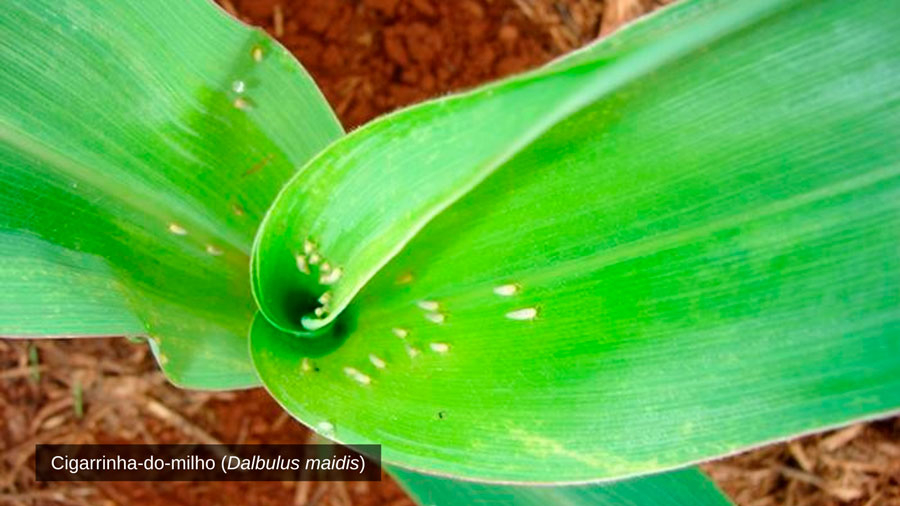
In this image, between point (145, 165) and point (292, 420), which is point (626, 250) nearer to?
point (145, 165)

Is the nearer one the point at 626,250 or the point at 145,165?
the point at 626,250

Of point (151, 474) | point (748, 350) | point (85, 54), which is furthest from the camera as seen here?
point (151, 474)

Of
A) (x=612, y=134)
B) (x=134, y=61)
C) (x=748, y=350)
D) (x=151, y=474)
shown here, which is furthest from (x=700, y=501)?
(x=151, y=474)

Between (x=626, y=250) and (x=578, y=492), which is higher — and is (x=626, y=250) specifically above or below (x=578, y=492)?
above

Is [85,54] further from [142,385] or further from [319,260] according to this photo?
[142,385]

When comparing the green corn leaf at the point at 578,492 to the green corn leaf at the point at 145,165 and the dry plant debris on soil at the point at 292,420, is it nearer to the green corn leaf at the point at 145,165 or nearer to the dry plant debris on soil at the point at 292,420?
the green corn leaf at the point at 145,165

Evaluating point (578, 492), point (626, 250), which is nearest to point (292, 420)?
point (578, 492)

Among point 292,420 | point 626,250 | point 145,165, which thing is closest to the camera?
point 626,250
